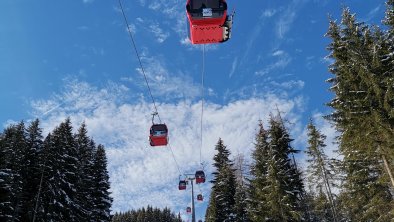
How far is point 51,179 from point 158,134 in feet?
58.0

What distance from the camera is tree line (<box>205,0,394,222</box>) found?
20.6 metres

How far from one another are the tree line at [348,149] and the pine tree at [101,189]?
12.7m

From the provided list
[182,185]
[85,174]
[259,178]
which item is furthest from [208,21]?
[85,174]

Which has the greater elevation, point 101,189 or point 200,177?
point 200,177

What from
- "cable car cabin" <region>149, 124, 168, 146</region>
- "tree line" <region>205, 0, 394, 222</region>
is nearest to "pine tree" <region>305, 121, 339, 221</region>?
"tree line" <region>205, 0, 394, 222</region>

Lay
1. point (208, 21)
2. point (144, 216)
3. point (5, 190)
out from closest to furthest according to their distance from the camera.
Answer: point (208, 21) → point (5, 190) → point (144, 216)

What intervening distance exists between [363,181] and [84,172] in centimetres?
2830

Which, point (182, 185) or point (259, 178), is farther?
point (182, 185)

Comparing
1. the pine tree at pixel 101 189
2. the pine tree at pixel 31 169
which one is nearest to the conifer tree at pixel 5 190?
the pine tree at pixel 31 169

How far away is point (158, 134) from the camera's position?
72.4 ft

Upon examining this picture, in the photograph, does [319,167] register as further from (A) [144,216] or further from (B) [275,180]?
(A) [144,216]

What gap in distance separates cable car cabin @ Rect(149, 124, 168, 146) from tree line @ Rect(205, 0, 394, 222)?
10.7 metres

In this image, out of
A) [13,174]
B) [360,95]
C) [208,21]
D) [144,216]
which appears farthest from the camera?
[144,216]

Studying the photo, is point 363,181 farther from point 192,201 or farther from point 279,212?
point 192,201
